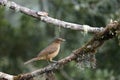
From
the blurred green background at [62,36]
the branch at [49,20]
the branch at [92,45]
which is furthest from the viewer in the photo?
the blurred green background at [62,36]

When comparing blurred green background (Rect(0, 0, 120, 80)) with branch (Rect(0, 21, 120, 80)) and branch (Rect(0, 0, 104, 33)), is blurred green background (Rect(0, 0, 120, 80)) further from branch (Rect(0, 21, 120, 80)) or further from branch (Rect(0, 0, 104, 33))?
branch (Rect(0, 21, 120, 80))

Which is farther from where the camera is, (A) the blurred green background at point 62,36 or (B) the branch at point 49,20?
(A) the blurred green background at point 62,36

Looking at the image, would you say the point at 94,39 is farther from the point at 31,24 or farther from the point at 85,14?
the point at 31,24

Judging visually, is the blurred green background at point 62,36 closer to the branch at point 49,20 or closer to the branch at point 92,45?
the branch at point 49,20

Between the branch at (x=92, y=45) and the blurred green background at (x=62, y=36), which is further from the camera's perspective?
the blurred green background at (x=62, y=36)

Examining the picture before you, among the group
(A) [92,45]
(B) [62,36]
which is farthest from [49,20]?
(B) [62,36]

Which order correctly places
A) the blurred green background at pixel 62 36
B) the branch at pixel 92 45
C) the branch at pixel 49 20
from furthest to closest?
the blurred green background at pixel 62 36 < the branch at pixel 49 20 < the branch at pixel 92 45

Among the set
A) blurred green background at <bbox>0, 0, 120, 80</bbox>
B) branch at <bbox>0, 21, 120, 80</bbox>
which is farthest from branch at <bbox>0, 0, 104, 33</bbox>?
blurred green background at <bbox>0, 0, 120, 80</bbox>

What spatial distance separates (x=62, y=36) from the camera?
38.0 feet

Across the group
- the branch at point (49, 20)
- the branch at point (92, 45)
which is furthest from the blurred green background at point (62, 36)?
the branch at point (92, 45)

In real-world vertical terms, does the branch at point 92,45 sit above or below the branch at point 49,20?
below

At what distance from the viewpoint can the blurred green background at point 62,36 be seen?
38.1 ft

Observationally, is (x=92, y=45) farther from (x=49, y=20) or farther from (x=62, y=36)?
(x=62, y=36)

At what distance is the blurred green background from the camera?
11617mm
